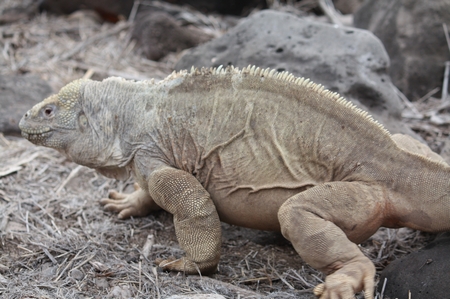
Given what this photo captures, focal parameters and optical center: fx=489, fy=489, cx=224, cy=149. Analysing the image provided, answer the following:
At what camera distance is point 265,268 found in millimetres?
4398

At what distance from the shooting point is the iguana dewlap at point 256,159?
363cm

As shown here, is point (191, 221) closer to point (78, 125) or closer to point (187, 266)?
point (187, 266)

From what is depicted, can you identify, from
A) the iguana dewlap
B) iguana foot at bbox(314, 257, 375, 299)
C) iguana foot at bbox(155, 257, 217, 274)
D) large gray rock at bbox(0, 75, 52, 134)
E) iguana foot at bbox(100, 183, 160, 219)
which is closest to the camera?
iguana foot at bbox(314, 257, 375, 299)

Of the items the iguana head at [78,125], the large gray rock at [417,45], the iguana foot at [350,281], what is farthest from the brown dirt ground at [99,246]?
the iguana head at [78,125]

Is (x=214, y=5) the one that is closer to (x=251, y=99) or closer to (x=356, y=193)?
(x=251, y=99)

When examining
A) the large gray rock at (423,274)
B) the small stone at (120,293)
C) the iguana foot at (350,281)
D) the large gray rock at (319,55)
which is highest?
the large gray rock at (319,55)

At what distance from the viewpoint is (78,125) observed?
474 cm

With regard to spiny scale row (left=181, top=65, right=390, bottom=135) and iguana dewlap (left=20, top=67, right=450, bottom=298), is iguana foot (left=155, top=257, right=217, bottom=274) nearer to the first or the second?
iguana dewlap (left=20, top=67, right=450, bottom=298)

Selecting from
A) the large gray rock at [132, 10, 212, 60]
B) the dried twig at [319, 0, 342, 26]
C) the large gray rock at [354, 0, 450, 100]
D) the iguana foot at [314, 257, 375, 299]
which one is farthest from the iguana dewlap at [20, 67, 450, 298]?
the dried twig at [319, 0, 342, 26]

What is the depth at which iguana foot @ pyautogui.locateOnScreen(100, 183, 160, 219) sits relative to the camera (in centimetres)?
535

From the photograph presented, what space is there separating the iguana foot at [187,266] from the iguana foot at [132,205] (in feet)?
3.90

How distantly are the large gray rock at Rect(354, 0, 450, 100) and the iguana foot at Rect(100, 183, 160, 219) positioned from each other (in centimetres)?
501

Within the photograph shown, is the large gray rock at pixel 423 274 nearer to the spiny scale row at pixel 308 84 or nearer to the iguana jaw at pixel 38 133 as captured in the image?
the spiny scale row at pixel 308 84

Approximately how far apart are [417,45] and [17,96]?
654cm
